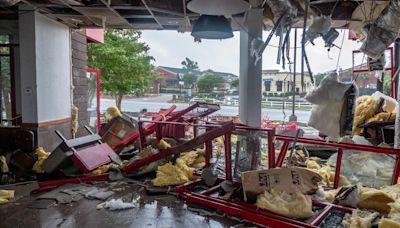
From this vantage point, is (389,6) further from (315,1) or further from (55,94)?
(55,94)

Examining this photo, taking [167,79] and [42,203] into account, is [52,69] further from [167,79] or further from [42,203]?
[167,79]

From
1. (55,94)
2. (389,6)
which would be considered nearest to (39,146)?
(55,94)

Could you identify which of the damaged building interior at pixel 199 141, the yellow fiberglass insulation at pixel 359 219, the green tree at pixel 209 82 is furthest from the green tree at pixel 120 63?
the yellow fiberglass insulation at pixel 359 219

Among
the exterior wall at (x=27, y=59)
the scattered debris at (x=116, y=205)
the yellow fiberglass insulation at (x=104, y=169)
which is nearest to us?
the scattered debris at (x=116, y=205)

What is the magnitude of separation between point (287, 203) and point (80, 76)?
6.27 metres

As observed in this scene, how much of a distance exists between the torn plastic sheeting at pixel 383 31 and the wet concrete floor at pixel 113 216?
11.3ft

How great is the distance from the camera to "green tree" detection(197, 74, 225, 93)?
10789mm

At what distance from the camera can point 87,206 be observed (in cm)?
375

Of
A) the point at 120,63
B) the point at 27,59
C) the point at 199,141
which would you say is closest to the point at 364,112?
the point at 199,141

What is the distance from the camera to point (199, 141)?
4.20 metres

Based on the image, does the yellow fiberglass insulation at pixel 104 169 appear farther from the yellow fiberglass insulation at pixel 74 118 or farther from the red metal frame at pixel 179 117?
the yellow fiberglass insulation at pixel 74 118

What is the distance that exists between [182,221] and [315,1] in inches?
159

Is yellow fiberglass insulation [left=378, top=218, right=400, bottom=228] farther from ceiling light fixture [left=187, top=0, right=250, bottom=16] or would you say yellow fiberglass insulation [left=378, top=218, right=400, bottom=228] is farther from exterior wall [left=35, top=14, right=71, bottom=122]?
exterior wall [left=35, top=14, right=71, bottom=122]

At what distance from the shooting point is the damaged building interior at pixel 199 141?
11.2 ft
